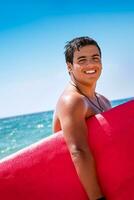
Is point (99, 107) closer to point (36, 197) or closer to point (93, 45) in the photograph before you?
point (93, 45)

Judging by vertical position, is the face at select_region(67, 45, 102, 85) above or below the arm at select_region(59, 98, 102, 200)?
above

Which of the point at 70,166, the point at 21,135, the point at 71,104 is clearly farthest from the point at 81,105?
the point at 21,135

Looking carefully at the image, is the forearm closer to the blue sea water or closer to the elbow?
the elbow

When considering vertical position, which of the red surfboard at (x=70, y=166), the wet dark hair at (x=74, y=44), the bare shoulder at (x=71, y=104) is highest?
the wet dark hair at (x=74, y=44)

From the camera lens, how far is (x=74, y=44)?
2.35 meters

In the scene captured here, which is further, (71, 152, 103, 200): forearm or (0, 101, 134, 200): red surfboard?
(0, 101, 134, 200): red surfboard

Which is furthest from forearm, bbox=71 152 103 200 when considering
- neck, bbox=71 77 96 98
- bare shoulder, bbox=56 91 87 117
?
neck, bbox=71 77 96 98

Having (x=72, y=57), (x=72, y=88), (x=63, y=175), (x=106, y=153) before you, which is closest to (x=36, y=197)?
(x=63, y=175)

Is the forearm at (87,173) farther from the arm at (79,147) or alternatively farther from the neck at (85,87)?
the neck at (85,87)

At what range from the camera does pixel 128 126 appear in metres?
2.28

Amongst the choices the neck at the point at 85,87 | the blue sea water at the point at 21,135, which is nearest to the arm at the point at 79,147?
the neck at the point at 85,87

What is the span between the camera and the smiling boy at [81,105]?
2.07m

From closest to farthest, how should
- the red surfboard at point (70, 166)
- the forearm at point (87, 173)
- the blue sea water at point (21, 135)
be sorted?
the forearm at point (87, 173) < the red surfboard at point (70, 166) < the blue sea water at point (21, 135)

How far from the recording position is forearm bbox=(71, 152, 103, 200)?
6.73ft
